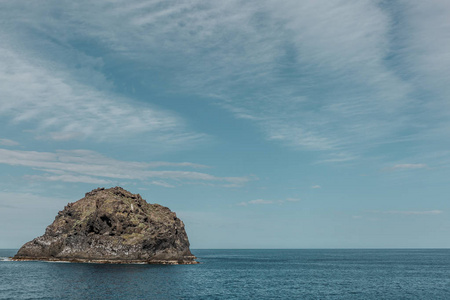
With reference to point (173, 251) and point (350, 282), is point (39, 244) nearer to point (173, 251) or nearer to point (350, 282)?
point (173, 251)

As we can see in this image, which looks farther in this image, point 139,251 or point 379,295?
point 139,251

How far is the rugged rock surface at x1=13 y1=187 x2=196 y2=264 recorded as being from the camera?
403 feet

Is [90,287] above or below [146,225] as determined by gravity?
below

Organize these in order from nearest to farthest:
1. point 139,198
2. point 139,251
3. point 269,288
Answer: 1. point 269,288
2. point 139,251
3. point 139,198

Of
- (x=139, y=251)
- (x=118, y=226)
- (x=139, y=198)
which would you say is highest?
(x=139, y=198)

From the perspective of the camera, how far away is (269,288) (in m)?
77.4

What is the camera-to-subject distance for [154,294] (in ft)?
214

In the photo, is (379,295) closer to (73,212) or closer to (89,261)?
(89,261)

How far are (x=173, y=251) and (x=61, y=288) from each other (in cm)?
6210

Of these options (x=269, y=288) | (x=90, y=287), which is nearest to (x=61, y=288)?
(x=90, y=287)

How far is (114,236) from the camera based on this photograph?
126 metres

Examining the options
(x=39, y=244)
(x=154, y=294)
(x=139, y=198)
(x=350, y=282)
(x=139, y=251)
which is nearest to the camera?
(x=154, y=294)

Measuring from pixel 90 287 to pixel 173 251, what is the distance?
197ft

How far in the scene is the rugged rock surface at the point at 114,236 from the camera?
122875 mm
